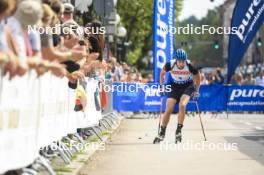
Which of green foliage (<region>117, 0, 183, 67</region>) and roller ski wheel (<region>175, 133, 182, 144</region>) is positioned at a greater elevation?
green foliage (<region>117, 0, 183, 67</region>)


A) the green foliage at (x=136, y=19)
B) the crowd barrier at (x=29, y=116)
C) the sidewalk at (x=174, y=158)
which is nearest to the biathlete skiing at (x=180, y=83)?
the sidewalk at (x=174, y=158)

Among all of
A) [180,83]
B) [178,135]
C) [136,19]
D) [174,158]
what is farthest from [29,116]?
[136,19]

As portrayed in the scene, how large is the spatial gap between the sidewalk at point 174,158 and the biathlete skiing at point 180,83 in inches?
13.6

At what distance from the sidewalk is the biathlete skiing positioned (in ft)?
1.14

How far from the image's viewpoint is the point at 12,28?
884 cm

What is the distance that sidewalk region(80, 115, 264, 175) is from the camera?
13070mm

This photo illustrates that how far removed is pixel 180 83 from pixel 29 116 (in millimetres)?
9921

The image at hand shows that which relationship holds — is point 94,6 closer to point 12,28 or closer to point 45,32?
point 45,32

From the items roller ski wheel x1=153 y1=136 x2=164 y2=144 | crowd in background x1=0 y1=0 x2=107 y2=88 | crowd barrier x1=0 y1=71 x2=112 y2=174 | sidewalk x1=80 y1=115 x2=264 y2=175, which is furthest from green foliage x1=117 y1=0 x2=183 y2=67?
crowd in background x1=0 y1=0 x2=107 y2=88

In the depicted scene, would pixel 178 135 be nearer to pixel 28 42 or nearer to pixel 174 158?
pixel 174 158

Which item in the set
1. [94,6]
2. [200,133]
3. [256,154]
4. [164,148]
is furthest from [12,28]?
[94,6]

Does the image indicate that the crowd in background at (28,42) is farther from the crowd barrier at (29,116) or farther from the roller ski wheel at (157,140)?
the roller ski wheel at (157,140)

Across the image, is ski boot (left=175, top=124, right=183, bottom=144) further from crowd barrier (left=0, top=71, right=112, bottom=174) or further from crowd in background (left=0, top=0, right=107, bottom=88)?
crowd in background (left=0, top=0, right=107, bottom=88)

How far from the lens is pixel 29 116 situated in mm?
9617
